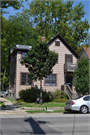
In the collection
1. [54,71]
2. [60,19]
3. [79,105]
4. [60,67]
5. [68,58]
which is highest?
[60,19]

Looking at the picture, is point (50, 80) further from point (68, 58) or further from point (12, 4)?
point (12, 4)

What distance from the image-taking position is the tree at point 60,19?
38.6 metres

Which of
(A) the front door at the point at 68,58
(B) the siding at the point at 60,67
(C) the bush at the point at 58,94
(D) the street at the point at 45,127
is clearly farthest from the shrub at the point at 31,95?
(D) the street at the point at 45,127

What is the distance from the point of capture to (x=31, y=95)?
73.5 ft

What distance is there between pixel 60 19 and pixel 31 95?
23168mm

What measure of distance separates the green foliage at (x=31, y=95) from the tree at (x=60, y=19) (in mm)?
17369

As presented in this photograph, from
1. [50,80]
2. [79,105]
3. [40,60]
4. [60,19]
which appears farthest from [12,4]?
[60,19]

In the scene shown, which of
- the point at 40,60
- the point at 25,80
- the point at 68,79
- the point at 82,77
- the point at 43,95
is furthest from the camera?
the point at 68,79

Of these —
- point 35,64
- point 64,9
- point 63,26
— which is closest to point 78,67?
point 35,64

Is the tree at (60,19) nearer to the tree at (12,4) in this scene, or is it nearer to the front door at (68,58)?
the front door at (68,58)

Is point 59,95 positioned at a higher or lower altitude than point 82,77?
lower

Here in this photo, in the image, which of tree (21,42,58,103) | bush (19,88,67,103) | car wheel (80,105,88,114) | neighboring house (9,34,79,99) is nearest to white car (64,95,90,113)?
car wheel (80,105,88,114)

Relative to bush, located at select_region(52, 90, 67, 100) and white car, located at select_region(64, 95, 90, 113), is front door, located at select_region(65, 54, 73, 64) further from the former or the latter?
white car, located at select_region(64, 95, 90, 113)

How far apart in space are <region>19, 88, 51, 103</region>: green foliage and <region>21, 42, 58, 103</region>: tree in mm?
3320
